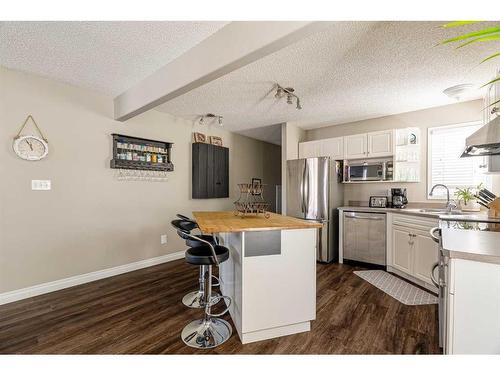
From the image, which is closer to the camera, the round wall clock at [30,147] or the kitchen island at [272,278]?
the kitchen island at [272,278]

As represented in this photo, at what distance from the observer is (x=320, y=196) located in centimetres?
384

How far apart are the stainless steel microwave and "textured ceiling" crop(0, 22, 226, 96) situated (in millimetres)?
3091

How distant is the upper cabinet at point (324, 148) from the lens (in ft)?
13.5

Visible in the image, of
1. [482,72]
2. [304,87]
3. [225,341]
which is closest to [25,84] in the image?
[304,87]

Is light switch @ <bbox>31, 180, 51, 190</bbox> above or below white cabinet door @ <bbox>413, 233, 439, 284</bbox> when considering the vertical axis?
above

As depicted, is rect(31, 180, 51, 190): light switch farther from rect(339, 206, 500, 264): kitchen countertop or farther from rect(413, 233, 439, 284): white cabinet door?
rect(413, 233, 439, 284): white cabinet door

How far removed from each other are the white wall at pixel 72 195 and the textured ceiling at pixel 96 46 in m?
0.35

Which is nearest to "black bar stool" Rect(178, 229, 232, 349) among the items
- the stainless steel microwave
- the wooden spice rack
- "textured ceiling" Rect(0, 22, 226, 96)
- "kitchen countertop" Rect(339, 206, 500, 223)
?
"textured ceiling" Rect(0, 22, 226, 96)

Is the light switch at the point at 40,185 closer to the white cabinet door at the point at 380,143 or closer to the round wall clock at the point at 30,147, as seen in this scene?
the round wall clock at the point at 30,147

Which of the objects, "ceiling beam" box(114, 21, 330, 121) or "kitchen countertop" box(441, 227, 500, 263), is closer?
"kitchen countertop" box(441, 227, 500, 263)

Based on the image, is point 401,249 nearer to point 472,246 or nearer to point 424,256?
point 424,256

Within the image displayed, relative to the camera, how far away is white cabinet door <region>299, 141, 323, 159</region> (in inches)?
173

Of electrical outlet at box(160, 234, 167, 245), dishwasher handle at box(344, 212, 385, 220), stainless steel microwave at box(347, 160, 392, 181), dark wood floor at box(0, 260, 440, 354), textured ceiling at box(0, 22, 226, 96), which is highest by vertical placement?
textured ceiling at box(0, 22, 226, 96)

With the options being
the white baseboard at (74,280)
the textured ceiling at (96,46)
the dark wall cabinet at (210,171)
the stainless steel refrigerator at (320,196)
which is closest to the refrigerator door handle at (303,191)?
the stainless steel refrigerator at (320,196)
